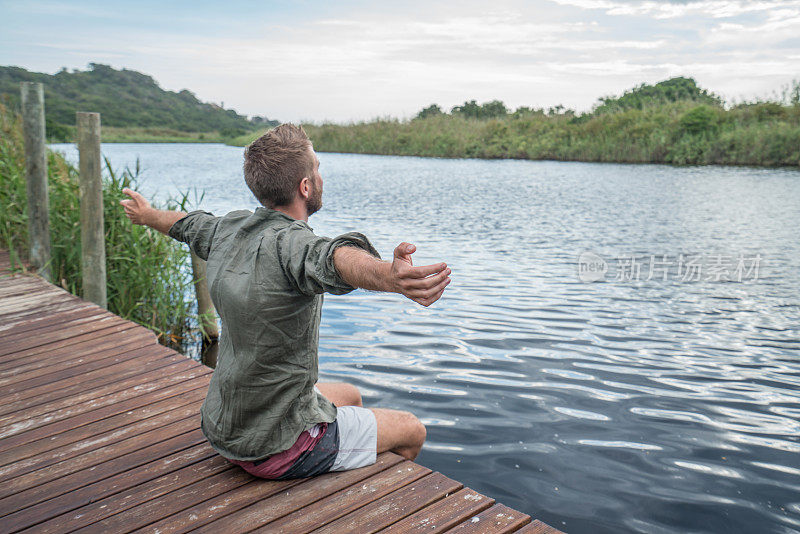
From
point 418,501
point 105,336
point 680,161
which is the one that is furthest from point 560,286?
point 680,161

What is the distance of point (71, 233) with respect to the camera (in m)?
5.55

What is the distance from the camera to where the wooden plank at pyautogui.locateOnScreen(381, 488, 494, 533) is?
6.39 ft

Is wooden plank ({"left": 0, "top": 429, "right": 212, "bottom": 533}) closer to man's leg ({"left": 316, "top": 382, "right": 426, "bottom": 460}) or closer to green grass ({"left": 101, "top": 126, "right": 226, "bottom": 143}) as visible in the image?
man's leg ({"left": 316, "top": 382, "right": 426, "bottom": 460})

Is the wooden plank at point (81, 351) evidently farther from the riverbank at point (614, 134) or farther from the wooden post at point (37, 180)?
the riverbank at point (614, 134)

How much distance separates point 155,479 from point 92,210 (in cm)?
324

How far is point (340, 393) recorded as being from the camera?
8.80 ft

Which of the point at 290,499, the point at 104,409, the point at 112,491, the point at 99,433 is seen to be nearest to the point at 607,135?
the point at 104,409

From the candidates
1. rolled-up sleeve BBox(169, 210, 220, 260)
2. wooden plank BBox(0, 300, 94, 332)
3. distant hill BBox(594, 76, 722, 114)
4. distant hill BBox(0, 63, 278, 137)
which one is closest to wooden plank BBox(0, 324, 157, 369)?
wooden plank BBox(0, 300, 94, 332)

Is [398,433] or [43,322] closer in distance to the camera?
[398,433]

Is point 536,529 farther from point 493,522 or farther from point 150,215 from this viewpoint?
point 150,215

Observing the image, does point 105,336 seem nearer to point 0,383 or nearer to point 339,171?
point 0,383

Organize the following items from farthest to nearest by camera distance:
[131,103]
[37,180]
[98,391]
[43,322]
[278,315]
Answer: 1. [131,103]
2. [37,180]
3. [43,322]
4. [98,391]
5. [278,315]

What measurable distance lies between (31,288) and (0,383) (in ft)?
7.13

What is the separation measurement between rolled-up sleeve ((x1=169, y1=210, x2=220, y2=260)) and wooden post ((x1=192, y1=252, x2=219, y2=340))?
3.10 meters
